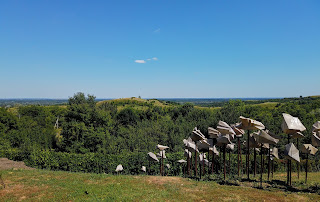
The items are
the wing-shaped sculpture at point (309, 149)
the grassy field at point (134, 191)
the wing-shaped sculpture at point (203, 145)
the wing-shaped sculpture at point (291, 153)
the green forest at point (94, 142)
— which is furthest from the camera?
the green forest at point (94, 142)

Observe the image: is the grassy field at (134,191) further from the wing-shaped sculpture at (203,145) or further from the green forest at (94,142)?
the green forest at (94,142)

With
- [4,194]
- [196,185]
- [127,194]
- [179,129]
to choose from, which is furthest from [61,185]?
[179,129]

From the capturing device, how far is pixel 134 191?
8.83m

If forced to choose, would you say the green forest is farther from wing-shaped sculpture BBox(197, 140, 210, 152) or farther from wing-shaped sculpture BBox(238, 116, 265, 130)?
wing-shaped sculpture BBox(238, 116, 265, 130)

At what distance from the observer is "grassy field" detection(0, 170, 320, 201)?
25.7 feet

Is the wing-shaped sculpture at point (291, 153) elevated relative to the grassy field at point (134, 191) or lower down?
elevated

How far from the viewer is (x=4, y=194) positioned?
8961 mm

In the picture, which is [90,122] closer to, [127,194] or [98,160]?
[98,160]

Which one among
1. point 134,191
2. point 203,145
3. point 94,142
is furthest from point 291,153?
point 94,142

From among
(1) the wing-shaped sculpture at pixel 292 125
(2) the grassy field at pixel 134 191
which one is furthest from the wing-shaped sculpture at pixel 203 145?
(1) the wing-shaped sculpture at pixel 292 125

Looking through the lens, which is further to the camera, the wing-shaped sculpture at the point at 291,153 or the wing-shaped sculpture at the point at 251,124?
the wing-shaped sculpture at the point at 251,124

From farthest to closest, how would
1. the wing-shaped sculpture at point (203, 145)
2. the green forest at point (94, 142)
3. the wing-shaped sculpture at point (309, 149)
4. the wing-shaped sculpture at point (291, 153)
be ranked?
the green forest at point (94, 142) < the wing-shaped sculpture at point (203, 145) < the wing-shaped sculpture at point (309, 149) < the wing-shaped sculpture at point (291, 153)

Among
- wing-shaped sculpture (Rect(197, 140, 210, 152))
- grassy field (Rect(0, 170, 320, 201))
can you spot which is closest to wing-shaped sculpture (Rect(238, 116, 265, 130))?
wing-shaped sculpture (Rect(197, 140, 210, 152))

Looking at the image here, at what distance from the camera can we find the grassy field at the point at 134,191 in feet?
25.7
